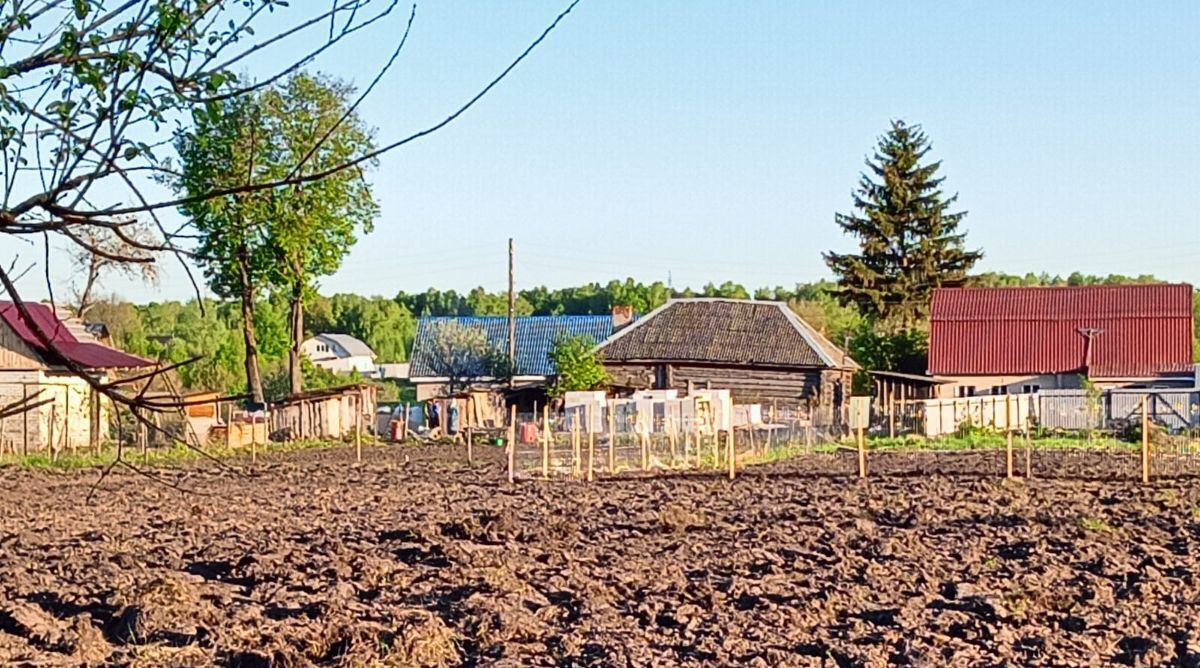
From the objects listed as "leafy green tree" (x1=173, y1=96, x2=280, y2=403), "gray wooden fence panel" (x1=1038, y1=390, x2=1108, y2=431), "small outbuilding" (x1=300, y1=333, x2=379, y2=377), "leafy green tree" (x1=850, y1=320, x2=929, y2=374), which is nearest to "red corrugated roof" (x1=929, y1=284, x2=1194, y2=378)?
"leafy green tree" (x1=850, y1=320, x2=929, y2=374)

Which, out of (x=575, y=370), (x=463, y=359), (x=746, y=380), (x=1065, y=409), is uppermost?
(x=463, y=359)

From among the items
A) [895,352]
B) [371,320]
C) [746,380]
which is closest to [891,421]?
[746,380]

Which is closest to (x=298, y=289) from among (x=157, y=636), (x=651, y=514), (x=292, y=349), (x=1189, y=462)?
(x=292, y=349)

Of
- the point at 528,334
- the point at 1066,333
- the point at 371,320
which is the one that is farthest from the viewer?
the point at 371,320

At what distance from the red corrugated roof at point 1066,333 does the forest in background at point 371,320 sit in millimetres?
3730

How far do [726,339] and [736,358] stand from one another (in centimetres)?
166

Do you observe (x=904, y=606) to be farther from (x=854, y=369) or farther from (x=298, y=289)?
(x=854, y=369)

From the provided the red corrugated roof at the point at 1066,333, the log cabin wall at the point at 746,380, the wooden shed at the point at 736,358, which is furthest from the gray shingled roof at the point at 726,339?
the red corrugated roof at the point at 1066,333

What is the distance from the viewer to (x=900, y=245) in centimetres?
7362

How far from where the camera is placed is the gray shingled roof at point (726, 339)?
55.0 meters

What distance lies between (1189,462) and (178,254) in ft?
89.2

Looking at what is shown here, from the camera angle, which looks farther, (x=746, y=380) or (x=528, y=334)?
(x=528, y=334)

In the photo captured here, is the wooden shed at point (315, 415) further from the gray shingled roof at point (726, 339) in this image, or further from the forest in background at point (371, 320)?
the gray shingled roof at point (726, 339)

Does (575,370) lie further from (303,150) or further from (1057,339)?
(303,150)
